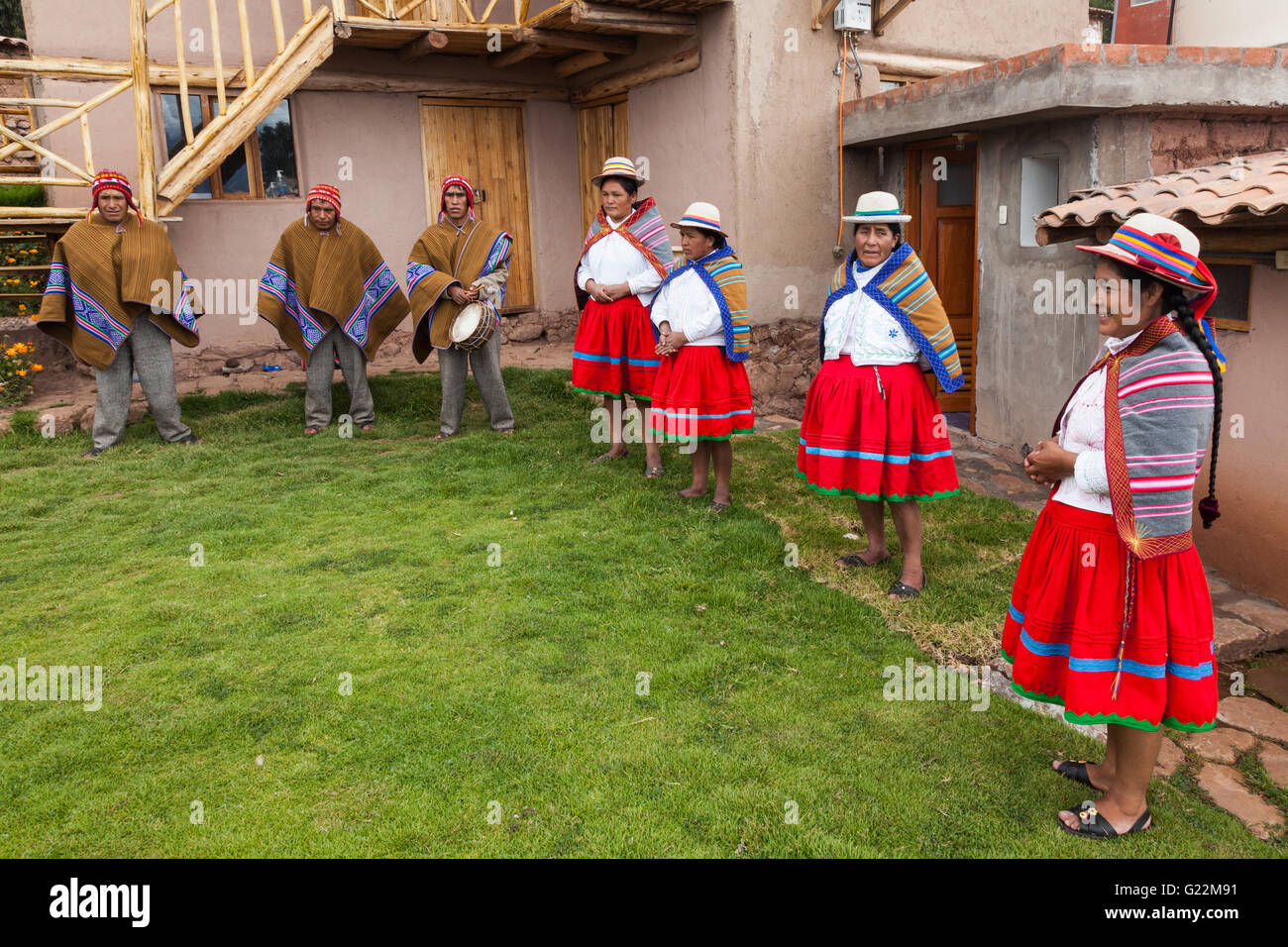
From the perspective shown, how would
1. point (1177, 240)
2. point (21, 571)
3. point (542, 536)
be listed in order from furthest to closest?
point (542, 536) < point (21, 571) < point (1177, 240)

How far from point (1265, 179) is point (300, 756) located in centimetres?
562

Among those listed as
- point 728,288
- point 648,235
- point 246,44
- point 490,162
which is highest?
point 246,44

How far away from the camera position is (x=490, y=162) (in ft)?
39.5

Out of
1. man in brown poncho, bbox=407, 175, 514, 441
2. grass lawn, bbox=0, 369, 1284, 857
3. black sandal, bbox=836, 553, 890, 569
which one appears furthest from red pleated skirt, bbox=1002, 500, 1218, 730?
man in brown poncho, bbox=407, 175, 514, 441

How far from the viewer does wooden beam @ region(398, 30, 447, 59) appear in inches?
393

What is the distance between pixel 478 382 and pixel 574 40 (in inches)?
153

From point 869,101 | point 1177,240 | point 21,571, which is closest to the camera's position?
point 1177,240

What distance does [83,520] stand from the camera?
6.68 metres

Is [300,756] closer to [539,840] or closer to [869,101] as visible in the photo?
[539,840]

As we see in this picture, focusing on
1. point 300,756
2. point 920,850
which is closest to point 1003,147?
point 920,850

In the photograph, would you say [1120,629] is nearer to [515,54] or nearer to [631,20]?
[631,20]

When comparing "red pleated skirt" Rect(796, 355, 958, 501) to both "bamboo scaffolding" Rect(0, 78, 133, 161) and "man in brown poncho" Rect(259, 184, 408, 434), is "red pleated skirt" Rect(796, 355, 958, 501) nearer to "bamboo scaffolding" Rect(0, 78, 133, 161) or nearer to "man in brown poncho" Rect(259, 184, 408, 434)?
"man in brown poncho" Rect(259, 184, 408, 434)

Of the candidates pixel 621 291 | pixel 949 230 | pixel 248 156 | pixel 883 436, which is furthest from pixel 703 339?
pixel 248 156

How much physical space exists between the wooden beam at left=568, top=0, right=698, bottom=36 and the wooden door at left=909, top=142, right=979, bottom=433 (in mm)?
2479
